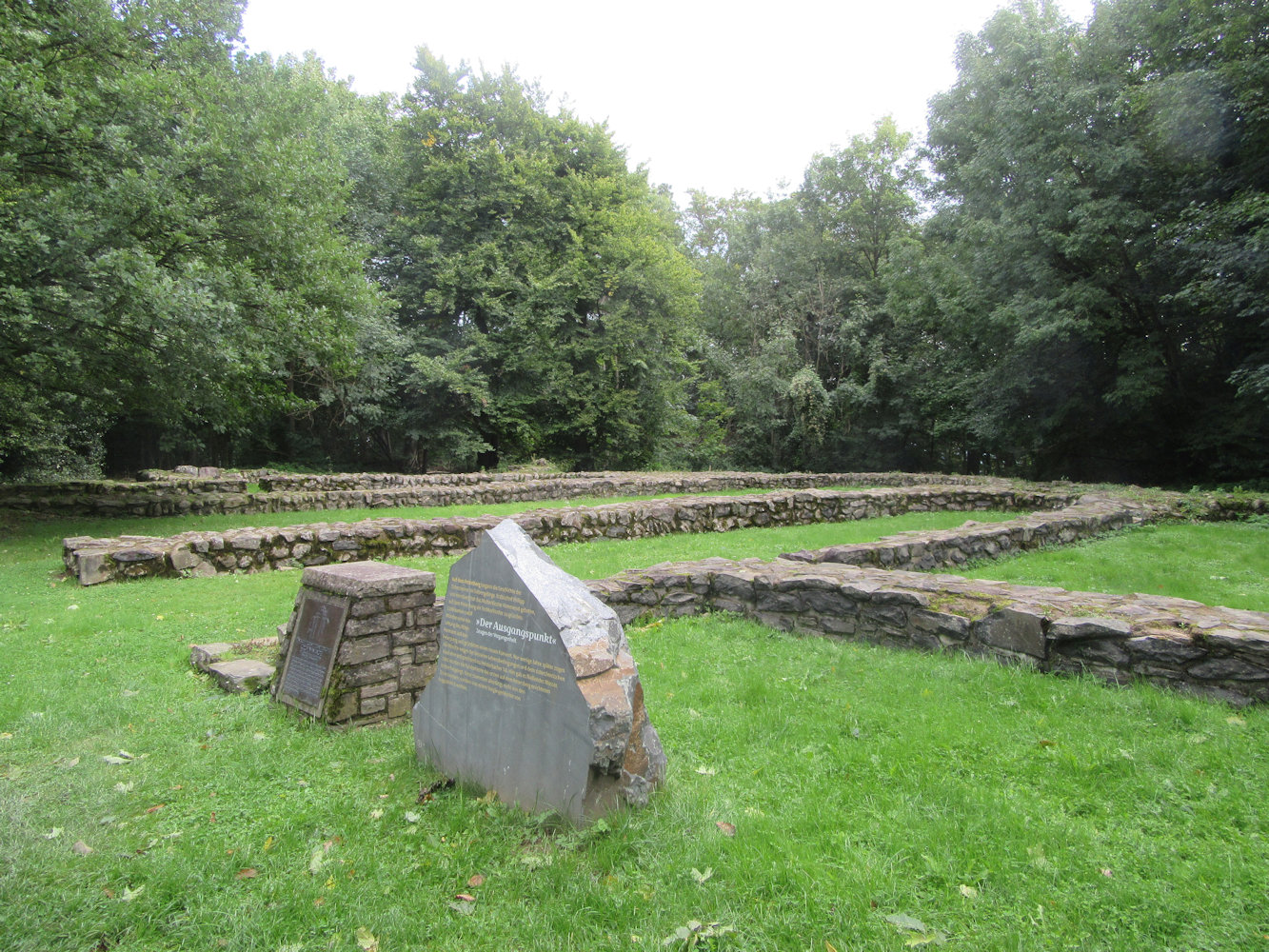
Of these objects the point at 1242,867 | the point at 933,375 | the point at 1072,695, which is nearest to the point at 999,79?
the point at 933,375

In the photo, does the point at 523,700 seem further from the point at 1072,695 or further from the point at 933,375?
the point at 933,375

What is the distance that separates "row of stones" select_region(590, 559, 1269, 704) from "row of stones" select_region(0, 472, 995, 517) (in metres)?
11.2

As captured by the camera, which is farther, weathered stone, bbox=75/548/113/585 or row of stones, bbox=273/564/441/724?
weathered stone, bbox=75/548/113/585

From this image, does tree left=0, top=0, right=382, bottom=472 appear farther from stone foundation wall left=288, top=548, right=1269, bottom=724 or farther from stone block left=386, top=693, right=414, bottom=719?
stone block left=386, top=693, right=414, bottom=719

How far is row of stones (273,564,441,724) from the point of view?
4.38 meters

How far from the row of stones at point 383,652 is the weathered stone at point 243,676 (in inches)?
12.3

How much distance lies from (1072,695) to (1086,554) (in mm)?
6796

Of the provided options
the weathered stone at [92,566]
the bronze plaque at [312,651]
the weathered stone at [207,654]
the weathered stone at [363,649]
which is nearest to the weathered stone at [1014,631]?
the weathered stone at [363,649]

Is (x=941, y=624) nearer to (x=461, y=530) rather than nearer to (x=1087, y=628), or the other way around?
(x=1087, y=628)

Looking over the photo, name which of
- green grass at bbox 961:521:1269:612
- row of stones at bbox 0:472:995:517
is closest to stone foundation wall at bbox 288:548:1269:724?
green grass at bbox 961:521:1269:612

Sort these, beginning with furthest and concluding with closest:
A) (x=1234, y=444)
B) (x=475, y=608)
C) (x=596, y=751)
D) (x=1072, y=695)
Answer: (x=1234, y=444) < (x=1072, y=695) < (x=475, y=608) < (x=596, y=751)

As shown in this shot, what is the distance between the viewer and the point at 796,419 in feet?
104

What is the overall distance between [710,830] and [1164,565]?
8.79m

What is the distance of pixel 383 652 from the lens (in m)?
4.57
